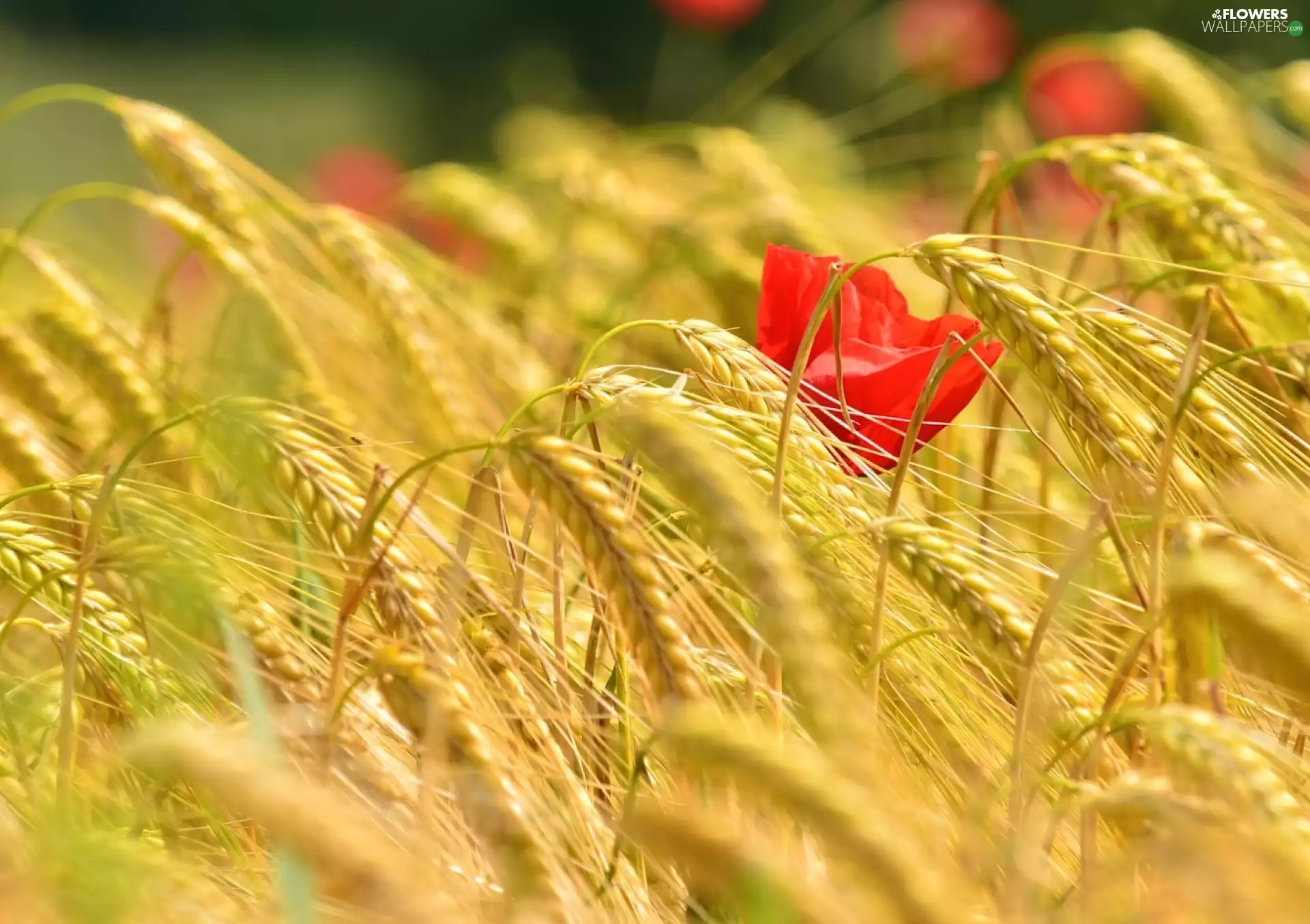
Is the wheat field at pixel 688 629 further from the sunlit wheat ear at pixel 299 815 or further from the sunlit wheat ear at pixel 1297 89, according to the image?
the sunlit wheat ear at pixel 1297 89

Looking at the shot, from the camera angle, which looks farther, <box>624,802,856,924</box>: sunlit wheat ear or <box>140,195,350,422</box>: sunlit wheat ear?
<box>140,195,350,422</box>: sunlit wheat ear

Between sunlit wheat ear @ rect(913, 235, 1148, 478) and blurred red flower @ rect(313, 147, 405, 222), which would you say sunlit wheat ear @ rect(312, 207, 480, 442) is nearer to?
sunlit wheat ear @ rect(913, 235, 1148, 478)

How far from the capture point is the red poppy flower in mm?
541

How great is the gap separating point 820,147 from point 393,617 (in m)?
1.21

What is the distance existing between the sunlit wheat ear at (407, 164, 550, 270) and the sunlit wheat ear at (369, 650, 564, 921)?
81 cm

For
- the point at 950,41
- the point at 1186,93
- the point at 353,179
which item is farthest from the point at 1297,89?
the point at 353,179

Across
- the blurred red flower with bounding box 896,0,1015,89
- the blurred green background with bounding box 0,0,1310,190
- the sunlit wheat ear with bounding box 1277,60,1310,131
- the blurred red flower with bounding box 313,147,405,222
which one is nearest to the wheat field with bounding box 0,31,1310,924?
the sunlit wheat ear with bounding box 1277,60,1310,131

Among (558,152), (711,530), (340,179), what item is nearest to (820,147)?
(558,152)

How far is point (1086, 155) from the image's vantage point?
0.70 metres

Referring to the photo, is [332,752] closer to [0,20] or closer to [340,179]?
[340,179]

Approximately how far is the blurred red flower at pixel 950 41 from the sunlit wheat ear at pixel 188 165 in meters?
1.13

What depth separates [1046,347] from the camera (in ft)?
1.65

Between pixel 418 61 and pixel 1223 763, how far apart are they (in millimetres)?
4796

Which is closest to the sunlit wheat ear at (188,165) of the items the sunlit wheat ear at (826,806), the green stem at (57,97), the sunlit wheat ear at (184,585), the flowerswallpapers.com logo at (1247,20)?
the green stem at (57,97)
